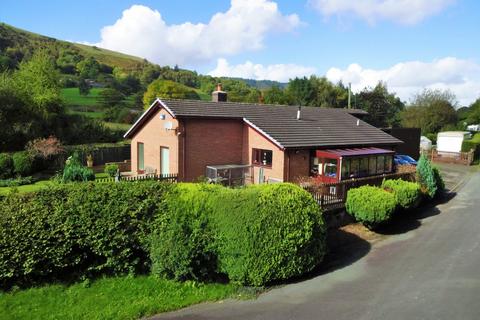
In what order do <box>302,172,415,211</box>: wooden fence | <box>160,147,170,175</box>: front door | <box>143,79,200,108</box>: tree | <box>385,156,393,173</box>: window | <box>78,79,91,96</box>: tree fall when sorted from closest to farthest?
<box>302,172,415,211</box>: wooden fence, <box>160,147,170,175</box>: front door, <box>385,156,393,173</box>: window, <box>143,79,200,108</box>: tree, <box>78,79,91,96</box>: tree

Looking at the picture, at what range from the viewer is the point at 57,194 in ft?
29.6

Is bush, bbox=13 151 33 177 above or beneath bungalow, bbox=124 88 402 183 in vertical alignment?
beneath

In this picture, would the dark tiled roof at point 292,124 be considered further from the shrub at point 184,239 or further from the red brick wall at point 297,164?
the shrub at point 184,239

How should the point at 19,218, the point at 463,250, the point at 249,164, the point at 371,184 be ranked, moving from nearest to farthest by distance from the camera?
the point at 19,218, the point at 463,250, the point at 371,184, the point at 249,164

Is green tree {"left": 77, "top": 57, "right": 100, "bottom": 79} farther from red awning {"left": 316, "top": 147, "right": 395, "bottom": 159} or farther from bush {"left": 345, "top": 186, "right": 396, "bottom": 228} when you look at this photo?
bush {"left": 345, "top": 186, "right": 396, "bottom": 228}

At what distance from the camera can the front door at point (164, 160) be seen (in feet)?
69.2

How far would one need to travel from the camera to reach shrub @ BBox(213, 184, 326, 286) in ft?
30.0

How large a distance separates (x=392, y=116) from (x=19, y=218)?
189 feet

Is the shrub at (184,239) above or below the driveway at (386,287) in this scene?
above

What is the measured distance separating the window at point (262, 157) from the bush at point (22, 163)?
54.7 ft

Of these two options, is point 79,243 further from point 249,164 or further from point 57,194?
point 249,164

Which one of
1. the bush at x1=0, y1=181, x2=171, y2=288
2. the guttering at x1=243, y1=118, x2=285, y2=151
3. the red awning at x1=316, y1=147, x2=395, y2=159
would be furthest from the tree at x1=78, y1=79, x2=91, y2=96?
the bush at x1=0, y1=181, x2=171, y2=288

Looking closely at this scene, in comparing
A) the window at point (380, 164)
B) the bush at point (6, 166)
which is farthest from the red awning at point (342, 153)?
the bush at point (6, 166)

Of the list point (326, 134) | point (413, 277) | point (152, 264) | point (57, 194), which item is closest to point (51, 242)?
point (57, 194)
